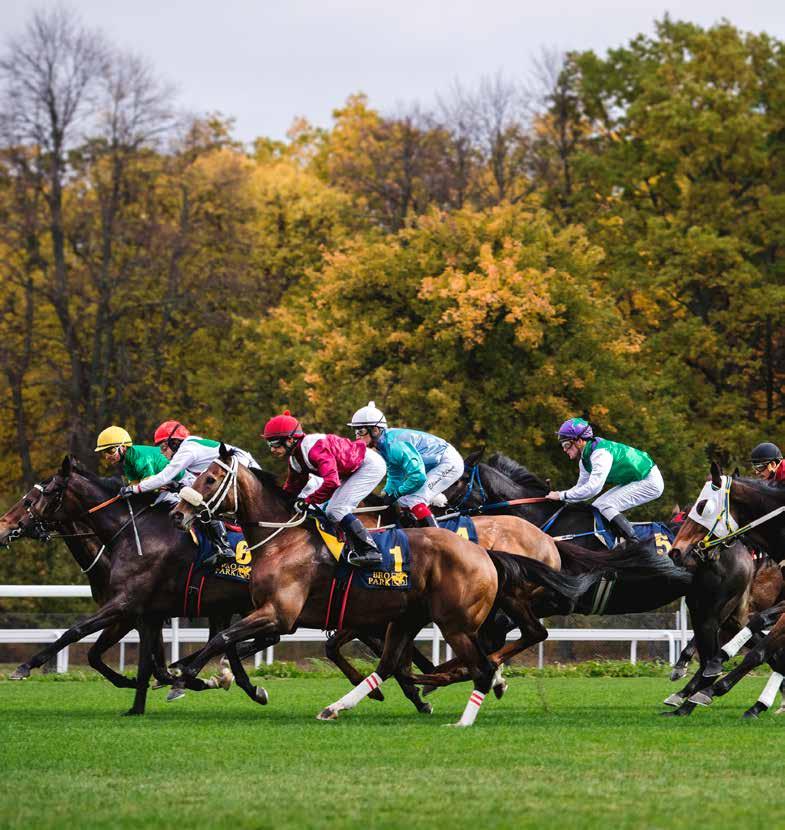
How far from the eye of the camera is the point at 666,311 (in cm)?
3431

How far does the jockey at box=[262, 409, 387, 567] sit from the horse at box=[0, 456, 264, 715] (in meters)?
1.80

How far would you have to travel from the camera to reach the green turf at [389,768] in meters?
6.40

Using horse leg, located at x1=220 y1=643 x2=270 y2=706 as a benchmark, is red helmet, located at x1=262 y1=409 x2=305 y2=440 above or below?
above

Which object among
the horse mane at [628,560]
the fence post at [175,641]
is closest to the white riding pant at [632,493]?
the horse mane at [628,560]

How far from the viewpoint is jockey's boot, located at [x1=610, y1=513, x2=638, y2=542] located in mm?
13164

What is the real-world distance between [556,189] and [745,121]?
549cm

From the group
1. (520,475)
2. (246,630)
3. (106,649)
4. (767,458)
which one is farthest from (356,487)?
(767,458)

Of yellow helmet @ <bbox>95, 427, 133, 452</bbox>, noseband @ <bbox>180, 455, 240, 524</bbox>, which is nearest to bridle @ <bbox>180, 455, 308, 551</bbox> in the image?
noseband @ <bbox>180, 455, 240, 524</bbox>

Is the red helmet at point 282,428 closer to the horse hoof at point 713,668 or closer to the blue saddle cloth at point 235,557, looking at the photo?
the blue saddle cloth at point 235,557

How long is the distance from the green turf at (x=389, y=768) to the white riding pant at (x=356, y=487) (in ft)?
4.89

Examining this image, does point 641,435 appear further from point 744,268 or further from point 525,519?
point 525,519

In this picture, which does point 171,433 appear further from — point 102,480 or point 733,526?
point 733,526

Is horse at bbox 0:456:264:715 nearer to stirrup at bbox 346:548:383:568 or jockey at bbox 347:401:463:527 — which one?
jockey at bbox 347:401:463:527

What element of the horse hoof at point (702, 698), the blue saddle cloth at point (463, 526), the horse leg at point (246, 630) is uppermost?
the blue saddle cloth at point (463, 526)
